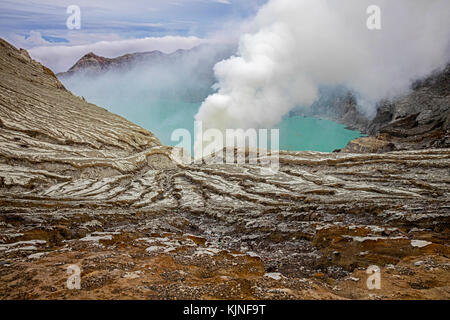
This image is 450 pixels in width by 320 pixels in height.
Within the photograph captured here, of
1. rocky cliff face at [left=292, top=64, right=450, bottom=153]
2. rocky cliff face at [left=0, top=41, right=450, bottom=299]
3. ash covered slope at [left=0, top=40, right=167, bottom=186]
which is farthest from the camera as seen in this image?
rocky cliff face at [left=292, top=64, right=450, bottom=153]

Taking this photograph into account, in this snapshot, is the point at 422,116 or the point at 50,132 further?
the point at 422,116

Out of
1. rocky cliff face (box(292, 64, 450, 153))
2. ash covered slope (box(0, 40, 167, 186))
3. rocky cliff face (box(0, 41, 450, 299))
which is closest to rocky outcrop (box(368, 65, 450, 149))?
rocky cliff face (box(292, 64, 450, 153))

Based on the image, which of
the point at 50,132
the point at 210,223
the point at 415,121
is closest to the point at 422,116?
the point at 415,121

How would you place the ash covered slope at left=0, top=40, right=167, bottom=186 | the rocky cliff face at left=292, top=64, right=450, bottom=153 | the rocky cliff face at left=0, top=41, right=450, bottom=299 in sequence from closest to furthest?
the rocky cliff face at left=0, top=41, right=450, bottom=299
the ash covered slope at left=0, top=40, right=167, bottom=186
the rocky cliff face at left=292, top=64, right=450, bottom=153

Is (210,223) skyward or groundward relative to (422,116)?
groundward

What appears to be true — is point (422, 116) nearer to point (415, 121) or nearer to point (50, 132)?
point (415, 121)

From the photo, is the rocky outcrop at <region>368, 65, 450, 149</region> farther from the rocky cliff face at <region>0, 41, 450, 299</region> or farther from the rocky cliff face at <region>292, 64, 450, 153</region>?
the rocky cliff face at <region>0, 41, 450, 299</region>

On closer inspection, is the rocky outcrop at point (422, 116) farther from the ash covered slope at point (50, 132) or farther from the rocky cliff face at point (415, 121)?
the ash covered slope at point (50, 132)

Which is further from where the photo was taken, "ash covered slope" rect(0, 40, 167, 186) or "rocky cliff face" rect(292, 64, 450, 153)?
"rocky cliff face" rect(292, 64, 450, 153)
